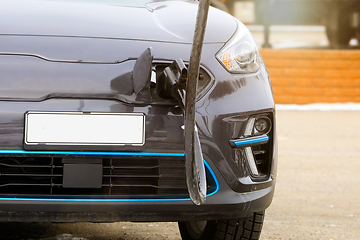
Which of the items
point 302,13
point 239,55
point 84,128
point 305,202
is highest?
point 239,55

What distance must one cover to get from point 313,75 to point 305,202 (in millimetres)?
5273

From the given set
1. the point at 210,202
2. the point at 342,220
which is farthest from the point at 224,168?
the point at 342,220

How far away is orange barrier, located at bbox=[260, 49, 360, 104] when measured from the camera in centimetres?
853

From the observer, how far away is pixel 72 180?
1.83 meters

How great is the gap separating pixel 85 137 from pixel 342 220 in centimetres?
191

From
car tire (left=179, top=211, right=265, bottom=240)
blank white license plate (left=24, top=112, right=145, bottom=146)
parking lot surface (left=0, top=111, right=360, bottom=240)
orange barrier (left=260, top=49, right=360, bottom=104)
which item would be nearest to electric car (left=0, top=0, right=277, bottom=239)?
blank white license plate (left=24, top=112, right=145, bottom=146)

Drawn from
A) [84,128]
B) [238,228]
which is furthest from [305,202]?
[84,128]

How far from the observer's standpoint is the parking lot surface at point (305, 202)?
9.21 feet

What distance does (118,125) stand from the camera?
1.85 metres

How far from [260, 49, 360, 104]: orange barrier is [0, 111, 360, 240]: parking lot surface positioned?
201 cm

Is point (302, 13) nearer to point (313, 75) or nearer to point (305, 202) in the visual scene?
point (313, 75)

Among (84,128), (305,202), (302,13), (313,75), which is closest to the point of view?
(84,128)

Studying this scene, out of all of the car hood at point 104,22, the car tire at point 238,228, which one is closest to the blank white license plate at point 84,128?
the car hood at point 104,22

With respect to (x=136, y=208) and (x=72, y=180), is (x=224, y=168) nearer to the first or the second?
(x=136, y=208)
